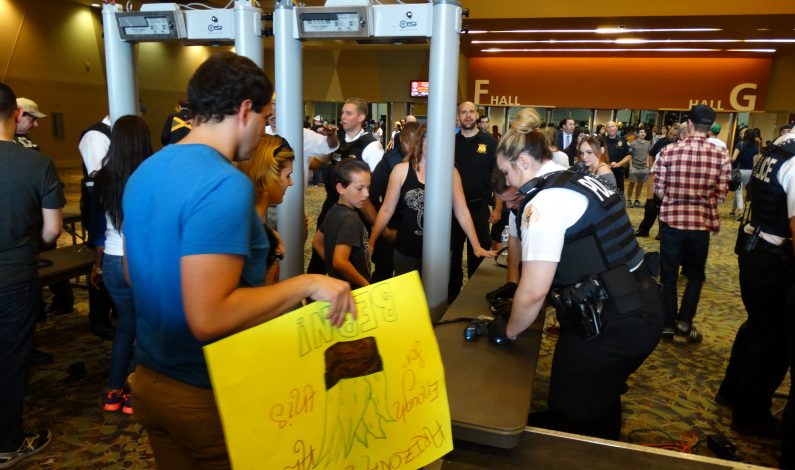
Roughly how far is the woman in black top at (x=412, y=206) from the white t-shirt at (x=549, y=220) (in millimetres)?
1350

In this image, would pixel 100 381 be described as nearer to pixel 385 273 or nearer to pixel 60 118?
pixel 385 273

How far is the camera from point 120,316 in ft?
8.99

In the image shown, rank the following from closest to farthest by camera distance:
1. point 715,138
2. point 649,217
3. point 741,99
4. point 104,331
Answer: point 104,331 → point 715,138 → point 649,217 → point 741,99

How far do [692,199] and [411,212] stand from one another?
210 cm

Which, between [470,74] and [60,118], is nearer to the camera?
[60,118]

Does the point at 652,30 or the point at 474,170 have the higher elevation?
the point at 652,30

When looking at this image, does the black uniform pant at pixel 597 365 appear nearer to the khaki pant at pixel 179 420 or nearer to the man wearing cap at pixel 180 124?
the khaki pant at pixel 179 420

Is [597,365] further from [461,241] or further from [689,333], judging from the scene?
[689,333]

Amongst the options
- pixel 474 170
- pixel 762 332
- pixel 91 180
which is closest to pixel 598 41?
pixel 474 170

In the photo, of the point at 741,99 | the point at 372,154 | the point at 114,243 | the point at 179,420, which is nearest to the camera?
the point at 179,420

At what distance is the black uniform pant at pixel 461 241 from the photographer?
151 inches

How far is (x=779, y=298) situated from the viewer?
263 centimetres

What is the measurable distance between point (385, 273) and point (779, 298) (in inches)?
89.7

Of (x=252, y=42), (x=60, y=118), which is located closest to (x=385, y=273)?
(x=252, y=42)
